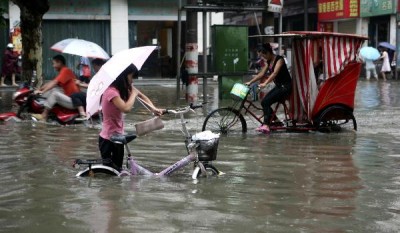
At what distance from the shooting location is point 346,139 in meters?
10.9

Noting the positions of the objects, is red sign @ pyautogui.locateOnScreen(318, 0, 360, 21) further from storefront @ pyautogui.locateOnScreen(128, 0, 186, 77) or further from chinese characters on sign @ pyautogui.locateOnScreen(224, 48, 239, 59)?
chinese characters on sign @ pyautogui.locateOnScreen(224, 48, 239, 59)

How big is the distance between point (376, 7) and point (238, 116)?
69.6ft

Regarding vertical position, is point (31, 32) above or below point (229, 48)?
above

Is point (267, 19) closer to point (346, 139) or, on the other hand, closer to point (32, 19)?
point (32, 19)

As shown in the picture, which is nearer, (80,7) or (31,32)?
(31,32)

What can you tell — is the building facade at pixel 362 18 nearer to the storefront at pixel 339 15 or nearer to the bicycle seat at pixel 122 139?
the storefront at pixel 339 15

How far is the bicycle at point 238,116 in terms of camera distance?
36.3 feet

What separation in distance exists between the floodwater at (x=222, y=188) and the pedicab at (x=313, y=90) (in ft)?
1.47

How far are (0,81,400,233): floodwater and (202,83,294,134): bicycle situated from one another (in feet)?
1.50

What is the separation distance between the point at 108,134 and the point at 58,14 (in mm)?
22492

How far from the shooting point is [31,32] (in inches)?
640

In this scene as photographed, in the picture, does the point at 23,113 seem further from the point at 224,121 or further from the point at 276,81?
the point at 276,81

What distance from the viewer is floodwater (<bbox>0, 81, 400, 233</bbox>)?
18.5 feet

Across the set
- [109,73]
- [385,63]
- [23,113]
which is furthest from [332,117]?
[385,63]
